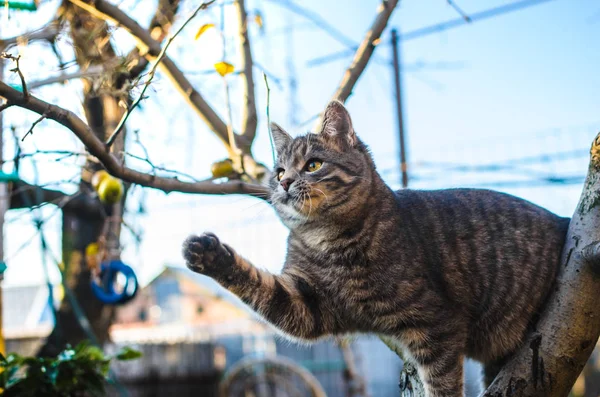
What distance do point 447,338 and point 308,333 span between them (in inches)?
16.8

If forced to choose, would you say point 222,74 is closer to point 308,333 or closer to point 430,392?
point 308,333

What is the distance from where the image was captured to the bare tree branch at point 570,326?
5.45 feet

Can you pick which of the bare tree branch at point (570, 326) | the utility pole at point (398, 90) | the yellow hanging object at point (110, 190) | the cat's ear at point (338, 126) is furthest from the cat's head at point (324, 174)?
the utility pole at point (398, 90)

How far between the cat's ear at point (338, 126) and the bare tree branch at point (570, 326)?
768mm

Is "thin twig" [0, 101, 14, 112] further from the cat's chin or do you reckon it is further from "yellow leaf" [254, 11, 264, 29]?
Result: "yellow leaf" [254, 11, 264, 29]

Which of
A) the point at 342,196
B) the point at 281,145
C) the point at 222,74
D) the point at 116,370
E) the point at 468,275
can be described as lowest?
the point at 116,370

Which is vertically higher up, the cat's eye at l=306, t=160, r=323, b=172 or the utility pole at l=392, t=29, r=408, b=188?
the utility pole at l=392, t=29, r=408, b=188

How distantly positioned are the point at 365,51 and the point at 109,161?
1.17 metres

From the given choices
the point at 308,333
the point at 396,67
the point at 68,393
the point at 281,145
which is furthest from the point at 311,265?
the point at 396,67

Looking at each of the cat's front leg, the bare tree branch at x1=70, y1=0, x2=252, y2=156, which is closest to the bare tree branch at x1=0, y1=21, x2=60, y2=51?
the bare tree branch at x1=70, y1=0, x2=252, y2=156

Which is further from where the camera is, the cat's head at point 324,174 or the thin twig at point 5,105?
the cat's head at point 324,174

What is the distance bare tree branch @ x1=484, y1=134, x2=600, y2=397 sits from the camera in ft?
5.45

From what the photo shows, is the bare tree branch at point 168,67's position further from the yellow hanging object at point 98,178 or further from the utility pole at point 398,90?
the utility pole at point 398,90

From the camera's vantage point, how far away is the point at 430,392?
6.08 feet
